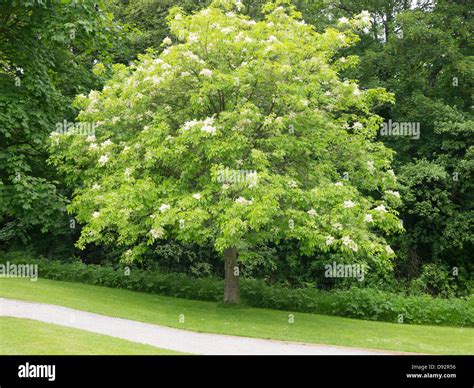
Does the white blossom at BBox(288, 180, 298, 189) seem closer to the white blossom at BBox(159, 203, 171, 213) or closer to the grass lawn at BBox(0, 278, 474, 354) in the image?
the white blossom at BBox(159, 203, 171, 213)

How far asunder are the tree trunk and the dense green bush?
1.04 meters

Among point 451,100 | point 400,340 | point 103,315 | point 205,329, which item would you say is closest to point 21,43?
point 103,315

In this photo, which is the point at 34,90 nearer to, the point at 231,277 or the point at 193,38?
the point at 193,38

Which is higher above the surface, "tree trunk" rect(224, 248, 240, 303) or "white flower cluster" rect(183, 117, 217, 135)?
"white flower cluster" rect(183, 117, 217, 135)

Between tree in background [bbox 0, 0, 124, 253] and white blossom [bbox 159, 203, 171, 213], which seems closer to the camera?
white blossom [bbox 159, 203, 171, 213]

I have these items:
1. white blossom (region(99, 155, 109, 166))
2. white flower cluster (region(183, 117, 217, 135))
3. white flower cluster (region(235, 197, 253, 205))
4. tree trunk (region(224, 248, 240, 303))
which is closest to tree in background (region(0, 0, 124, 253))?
white blossom (region(99, 155, 109, 166))

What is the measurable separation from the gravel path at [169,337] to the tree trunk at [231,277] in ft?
16.9

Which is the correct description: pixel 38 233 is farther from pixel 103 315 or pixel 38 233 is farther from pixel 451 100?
pixel 451 100

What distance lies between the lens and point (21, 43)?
67.8ft

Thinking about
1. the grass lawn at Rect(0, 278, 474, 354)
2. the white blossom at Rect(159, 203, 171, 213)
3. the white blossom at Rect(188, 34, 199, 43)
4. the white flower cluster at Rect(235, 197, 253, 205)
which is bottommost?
the grass lawn at Rect(0, 278, 474, 354)

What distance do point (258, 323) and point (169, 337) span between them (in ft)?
12.0

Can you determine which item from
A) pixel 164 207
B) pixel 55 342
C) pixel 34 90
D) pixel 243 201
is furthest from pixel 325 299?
pixel 34 90

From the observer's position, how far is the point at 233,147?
14.0m

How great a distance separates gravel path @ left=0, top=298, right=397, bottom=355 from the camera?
11641 millimetres
